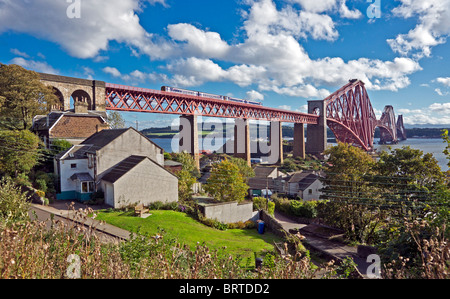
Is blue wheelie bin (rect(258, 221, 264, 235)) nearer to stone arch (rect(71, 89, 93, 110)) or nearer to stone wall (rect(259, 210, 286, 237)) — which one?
stone wall (rect(259, 210, 286, 237))

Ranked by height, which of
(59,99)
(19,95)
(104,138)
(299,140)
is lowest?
(104,138)

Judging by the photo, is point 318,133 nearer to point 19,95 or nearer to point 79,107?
point 79,107

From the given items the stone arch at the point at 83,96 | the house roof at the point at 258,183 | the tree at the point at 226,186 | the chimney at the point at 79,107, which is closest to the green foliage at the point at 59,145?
the chimney at the point at 79,107

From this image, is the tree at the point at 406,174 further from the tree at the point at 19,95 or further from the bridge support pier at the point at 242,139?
the bridge support pier at the point at 242,139

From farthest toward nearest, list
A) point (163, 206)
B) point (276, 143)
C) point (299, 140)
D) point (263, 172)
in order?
1. point (299, 140)
2. point (276, 143)
3. point (263, 172)
4. point (163, 206)

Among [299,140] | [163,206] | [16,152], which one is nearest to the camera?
[16,152]

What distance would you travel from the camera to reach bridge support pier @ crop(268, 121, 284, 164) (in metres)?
64.9

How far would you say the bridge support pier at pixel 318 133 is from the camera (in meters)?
82.4

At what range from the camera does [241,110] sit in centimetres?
5384

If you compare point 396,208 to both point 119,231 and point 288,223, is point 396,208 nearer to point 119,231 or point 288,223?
point 288,223

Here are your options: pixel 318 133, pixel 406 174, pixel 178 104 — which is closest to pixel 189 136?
pixel 178 104

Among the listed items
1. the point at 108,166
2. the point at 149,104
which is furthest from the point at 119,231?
the point at 149,104

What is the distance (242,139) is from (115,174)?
1448 inches

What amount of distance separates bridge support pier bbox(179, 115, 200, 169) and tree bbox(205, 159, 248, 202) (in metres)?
16.9
